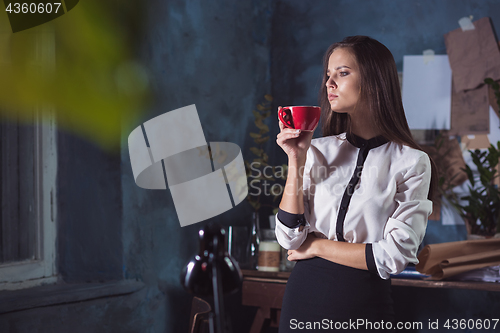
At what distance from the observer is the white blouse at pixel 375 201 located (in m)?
1.07

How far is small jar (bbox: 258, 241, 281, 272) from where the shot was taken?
2.06 m

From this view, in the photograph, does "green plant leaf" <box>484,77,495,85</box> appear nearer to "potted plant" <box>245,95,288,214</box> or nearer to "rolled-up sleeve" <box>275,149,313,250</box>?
"potted plant" <box>245,95,288,214</box>

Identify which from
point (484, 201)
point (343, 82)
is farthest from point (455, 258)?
point (343, 82)

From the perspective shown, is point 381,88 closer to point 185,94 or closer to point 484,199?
point 185,94

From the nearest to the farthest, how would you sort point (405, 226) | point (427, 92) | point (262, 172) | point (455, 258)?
point (405, 226) → point (455, 258) → point (427, 92) → point (262, 172)

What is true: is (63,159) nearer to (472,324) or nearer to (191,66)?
(191,66)

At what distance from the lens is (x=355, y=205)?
3.76 feet

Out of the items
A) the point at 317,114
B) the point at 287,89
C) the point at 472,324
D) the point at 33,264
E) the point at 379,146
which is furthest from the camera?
the point at 287,89

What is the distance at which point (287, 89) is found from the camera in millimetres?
2619

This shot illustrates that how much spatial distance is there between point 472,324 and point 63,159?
6.60 ft

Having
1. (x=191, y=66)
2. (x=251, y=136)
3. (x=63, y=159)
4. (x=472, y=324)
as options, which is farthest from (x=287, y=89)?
(x=472, y=324)

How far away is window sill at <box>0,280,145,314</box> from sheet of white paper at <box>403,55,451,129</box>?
154 cm

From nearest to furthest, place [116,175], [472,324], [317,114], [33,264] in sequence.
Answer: [317,114]
[33,264]
[116,175]
[472,324]

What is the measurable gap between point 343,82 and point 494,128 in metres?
1.39
